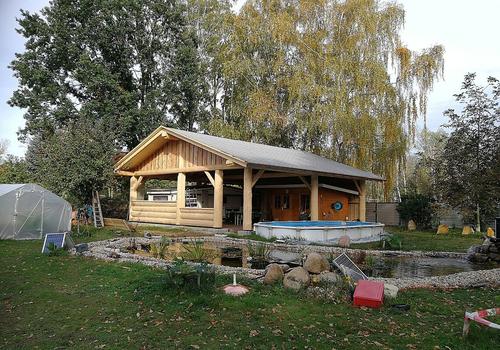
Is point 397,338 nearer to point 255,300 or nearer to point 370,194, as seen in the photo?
point 255,300

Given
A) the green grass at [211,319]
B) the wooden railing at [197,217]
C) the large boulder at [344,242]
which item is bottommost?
the green grass at [211,319]

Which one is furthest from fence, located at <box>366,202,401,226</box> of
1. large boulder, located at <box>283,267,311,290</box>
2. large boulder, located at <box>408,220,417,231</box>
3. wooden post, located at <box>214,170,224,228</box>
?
large boulder, located at <box>283,267,311,290</box>

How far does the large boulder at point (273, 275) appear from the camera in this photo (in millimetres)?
7211

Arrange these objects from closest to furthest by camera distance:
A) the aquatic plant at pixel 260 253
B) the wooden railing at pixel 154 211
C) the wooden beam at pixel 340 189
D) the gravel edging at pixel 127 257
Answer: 1. the gravel edging at pixel 127 257
2. the aquatic plant at pixel 260 253
3. the wooden railing at pixel 154 211
4. the wooden beam at pixel 340 189

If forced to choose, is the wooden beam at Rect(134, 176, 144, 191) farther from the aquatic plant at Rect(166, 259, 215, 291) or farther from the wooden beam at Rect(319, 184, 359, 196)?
the aquatic plant at Rect(166, 259, 215, 291)

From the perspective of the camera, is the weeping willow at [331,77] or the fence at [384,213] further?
the fence at [384,213]

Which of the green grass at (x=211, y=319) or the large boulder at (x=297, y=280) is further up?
the large boulder at (x=297, y=280)

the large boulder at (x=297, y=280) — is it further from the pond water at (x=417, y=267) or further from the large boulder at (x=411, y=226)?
the large boulder at (x=411, y=226)

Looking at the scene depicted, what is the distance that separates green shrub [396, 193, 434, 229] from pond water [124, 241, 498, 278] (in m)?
11.1

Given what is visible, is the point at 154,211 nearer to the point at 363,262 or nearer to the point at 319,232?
the point at 319,232

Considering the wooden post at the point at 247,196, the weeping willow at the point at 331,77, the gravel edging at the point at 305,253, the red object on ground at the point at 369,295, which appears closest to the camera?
the red object on ground at the point at 369,295

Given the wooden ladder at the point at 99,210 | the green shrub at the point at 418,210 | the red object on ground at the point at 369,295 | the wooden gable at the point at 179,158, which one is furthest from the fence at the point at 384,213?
the red object on ground at the point at 369,295

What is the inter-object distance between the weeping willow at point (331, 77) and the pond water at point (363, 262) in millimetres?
14150

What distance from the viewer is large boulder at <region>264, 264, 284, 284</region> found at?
7.21 m
